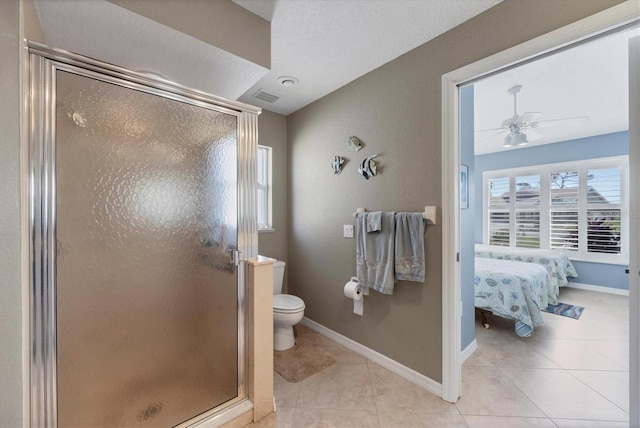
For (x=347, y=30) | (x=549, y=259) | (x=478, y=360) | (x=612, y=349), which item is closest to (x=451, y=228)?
(x=478, y=360)

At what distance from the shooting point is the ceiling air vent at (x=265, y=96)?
8.43ft

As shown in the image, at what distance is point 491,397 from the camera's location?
1771 mm

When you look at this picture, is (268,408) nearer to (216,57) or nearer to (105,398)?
(105,398)

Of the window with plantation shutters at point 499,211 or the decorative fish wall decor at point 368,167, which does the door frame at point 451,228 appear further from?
the window with plantation shutters at point 499,211

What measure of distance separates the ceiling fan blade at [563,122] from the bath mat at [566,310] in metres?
2.40

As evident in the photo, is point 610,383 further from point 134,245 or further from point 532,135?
point 532,135

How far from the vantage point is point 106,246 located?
118 centimetres

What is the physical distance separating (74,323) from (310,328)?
2.15 m

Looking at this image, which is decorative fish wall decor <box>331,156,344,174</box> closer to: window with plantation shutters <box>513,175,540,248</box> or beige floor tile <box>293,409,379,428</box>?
beige floor tile <box>293,409,379,428</box>

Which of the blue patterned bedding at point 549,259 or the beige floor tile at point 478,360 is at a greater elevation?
the blue patterned bedding at point 549,259

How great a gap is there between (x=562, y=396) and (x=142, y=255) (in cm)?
276

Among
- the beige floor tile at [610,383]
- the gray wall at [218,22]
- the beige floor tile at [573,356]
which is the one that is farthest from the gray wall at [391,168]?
the beige floor tile at [573,356]

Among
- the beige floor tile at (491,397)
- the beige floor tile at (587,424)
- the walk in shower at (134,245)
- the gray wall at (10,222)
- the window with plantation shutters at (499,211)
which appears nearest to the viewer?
the gray wall at (10,222)

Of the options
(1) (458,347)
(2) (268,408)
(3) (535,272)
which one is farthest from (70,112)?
(3) (535,272)
